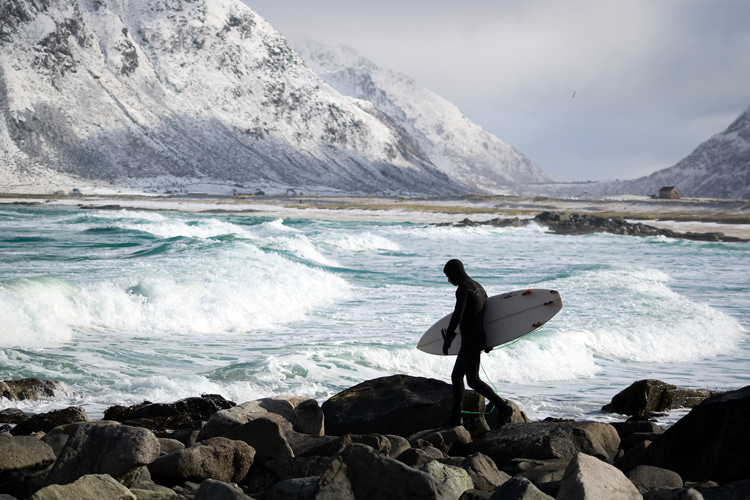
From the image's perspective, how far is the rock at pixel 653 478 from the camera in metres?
5.35

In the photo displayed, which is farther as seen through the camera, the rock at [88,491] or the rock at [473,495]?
the rock at [473,495]

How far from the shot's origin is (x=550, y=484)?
16.7 feet

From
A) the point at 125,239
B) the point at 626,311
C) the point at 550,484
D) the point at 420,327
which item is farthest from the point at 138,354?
the point at 125,239

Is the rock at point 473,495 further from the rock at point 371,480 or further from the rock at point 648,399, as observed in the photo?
the rock at point 648,399

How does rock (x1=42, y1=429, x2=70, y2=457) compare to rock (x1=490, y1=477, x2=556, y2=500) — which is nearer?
rock (x1=490, y1=477, x2=556, y2=500)

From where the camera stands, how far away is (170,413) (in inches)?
327

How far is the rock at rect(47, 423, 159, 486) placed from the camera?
16.4ft

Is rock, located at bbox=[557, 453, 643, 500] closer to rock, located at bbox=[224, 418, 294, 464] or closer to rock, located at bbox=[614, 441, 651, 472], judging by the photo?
rock, located at bbox=[614, 441, 651, 472]

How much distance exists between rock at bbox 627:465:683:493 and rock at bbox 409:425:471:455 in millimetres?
1963

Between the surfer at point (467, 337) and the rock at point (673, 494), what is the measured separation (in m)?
3.27

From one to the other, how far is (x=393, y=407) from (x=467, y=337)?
115 centimetres

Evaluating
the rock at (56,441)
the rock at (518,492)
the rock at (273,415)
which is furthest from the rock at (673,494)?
the rock at (56,441)

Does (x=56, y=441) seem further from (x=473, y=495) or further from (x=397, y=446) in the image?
(x=473, y=495)

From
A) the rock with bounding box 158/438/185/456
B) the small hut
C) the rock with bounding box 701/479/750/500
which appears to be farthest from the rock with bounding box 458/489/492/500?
the small hut
